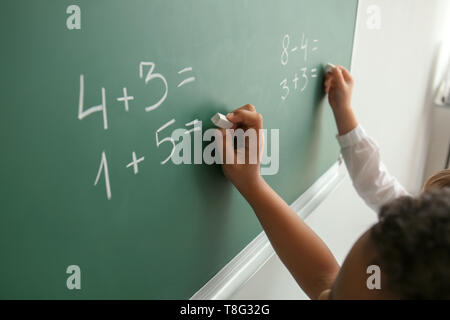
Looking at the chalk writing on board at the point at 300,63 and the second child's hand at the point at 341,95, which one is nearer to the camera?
the chalk writing on board at the point at 300,63

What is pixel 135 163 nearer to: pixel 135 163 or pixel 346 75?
pixel 135 163

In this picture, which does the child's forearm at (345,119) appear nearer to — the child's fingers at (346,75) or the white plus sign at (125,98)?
the child's fingers at (346,75)

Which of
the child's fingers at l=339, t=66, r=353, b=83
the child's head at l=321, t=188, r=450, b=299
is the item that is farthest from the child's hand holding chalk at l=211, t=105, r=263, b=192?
the child's fingers at l=339, t=66, r=353, b=83

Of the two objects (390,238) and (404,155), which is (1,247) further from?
(404,155)

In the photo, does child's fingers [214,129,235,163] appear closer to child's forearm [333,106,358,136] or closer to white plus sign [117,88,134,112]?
white plus sign [117,88,134,112]

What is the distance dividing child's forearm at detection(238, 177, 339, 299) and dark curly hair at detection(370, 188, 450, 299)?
0.29 meters

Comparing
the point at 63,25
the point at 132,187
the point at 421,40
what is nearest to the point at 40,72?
the point at 63,25

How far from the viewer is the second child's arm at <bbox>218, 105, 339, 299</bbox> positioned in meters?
0.56

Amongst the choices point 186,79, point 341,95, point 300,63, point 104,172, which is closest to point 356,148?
point 341,95

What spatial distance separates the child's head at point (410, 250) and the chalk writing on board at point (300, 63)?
40 cm

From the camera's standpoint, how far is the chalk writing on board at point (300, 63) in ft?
2.13

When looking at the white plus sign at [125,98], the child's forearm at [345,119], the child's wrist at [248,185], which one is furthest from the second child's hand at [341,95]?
the white plus sign at [125,98]

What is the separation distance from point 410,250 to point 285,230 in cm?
33
